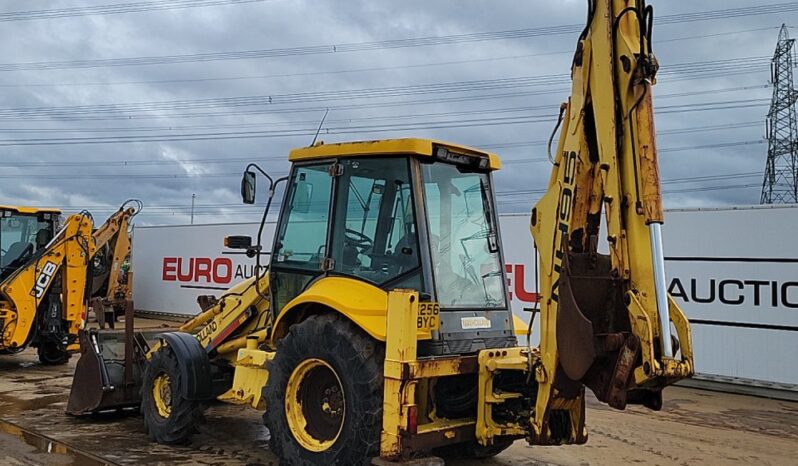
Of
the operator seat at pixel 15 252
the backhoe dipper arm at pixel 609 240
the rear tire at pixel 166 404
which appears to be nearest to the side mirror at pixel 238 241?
the rear tire at pixel 166 404

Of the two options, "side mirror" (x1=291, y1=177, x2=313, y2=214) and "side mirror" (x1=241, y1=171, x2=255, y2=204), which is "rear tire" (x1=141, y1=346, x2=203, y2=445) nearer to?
"side mirror" (x1=241, y1=171, x2=255, y2=204)

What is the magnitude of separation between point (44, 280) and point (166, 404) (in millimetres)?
5043

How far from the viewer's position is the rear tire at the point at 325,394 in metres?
4.52

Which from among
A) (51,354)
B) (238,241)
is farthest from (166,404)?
(51,354)

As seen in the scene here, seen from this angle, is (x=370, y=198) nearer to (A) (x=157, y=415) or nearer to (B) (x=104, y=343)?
(A) (x=157, y=415)

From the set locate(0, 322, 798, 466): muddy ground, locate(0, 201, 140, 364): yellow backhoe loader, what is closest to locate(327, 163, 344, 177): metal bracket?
locate(0, 322, 798, 466): muddy ground

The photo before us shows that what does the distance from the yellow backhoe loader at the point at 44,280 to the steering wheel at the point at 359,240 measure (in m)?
6.59

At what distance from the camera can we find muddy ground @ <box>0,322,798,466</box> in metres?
5.93

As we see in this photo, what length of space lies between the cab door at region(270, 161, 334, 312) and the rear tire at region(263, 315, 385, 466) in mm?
582

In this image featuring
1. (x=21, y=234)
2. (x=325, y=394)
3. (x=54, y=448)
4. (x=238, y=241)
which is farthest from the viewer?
(x=21, y=234)

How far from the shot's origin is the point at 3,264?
1069cm

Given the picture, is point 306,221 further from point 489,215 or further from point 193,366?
point 193,366

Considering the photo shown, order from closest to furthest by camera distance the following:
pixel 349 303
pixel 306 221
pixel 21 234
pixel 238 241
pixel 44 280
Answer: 1. pixel 349 303
2. pixel 306 221
3. pixel 238 241
4. pixel 44 280
5. pixel 21 234

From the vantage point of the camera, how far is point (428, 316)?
470cm
